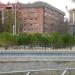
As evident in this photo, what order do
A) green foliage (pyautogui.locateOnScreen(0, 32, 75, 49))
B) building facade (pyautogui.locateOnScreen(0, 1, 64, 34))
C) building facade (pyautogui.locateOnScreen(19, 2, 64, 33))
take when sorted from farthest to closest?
building facade (pyautogui.locateOnScreen(0, 1, 64, 34))
building facade (pyautogui.locateOnScreen(19, 2, 64, 33))
green foliage (pyautogui.locateOnScreen(0, 32, 75, 49))

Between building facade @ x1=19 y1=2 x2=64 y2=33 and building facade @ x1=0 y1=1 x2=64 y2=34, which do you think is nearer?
building facade @ x1=19 y1=2 x2=64 y2=33

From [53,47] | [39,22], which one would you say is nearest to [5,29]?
[39,22]

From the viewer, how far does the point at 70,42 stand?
1566 inches

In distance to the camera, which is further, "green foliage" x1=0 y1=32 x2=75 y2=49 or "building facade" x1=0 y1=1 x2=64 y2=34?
"building facade" x1=0 y1=1 x2=64 y2=34

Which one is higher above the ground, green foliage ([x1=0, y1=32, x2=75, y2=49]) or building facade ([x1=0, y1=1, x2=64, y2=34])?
building facade ([x1=0, y1=1, x2=64, y2=34])

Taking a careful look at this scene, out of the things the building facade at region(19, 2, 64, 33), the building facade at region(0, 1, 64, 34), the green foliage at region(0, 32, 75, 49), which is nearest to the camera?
the green foliage at region(0, 32, 75, 49)

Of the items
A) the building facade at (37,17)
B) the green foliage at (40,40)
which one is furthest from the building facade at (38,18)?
the green foliage at (40,40)

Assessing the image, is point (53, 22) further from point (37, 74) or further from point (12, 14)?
point (37, 74)

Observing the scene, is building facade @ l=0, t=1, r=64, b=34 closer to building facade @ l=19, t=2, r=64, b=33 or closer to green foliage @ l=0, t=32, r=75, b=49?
building facade @ l=19, t=2, r=64, b=33

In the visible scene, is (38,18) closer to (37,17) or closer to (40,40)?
(37,17)

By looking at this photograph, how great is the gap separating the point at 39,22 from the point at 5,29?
22244 millimetres

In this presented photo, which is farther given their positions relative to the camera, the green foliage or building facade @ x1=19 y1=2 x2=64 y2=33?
building facade @ x1=19 y1=2 x2=64 y2=33

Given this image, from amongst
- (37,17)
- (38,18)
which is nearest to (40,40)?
(38,18)

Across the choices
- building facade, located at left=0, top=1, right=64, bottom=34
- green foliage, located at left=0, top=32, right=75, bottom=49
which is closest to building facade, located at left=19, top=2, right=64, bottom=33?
building facade, located at left=0, top=1, right=64, bottom=34
